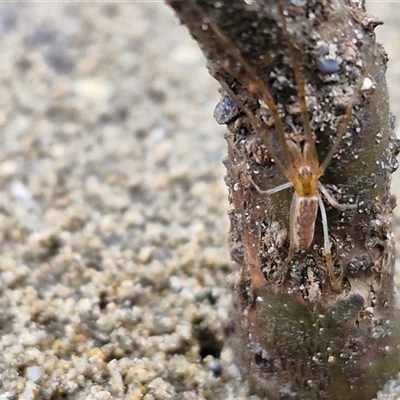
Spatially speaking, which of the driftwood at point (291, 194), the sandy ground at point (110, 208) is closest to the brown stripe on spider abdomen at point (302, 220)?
the driftwood at point (291, 194)

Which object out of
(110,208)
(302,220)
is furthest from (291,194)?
(110,208)

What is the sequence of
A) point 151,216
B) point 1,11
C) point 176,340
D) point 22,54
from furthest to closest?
point 1,11 < point 22,54 < point 151,216 < point 176,340

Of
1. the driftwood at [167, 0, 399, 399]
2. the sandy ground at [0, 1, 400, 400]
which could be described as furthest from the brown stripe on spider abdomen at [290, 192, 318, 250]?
the sandy ground at [0, 1, 400, 400]

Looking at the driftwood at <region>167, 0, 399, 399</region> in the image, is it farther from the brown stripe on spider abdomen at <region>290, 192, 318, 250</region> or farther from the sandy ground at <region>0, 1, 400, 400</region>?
the sandy ground at <region>0, 1, 400, 400</region>

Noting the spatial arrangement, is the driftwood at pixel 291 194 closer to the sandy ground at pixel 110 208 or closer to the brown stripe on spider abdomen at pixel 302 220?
the brown stripe on spider abdomen at pixel 302 220

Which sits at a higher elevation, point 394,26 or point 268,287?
point 394,26

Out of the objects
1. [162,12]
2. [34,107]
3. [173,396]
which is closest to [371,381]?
[173,396]

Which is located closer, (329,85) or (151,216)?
(329,85)

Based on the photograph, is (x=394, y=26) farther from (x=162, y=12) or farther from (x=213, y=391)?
(x=213, y=391)

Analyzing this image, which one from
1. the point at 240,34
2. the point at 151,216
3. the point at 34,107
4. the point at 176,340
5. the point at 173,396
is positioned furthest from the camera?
the point at 34,107
